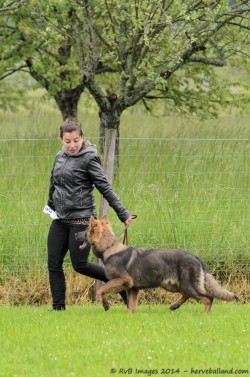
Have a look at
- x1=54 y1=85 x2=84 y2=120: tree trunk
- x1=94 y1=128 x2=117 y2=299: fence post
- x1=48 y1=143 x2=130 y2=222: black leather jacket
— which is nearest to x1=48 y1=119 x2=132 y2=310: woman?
x1=48 y1=143 x2=130 y2=222: black leather jacket

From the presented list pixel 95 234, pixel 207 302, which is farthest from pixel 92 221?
pixel 207 302

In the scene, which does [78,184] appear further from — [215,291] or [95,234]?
[215,291]

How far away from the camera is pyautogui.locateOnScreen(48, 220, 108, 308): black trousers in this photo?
944cm

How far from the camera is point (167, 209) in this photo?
38.5 ft

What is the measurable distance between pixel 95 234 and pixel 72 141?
106 cm

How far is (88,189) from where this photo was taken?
9.48m

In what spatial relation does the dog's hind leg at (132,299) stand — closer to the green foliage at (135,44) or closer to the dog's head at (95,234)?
the dog's head at (95,234)

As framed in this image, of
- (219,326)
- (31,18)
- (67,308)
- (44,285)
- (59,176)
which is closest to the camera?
(219,326)

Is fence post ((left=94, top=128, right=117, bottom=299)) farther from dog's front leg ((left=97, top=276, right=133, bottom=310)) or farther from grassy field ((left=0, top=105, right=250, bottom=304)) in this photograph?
dog's front leg ((left=97, top=276, right=133, bottom=310))

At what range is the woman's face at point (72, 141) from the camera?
9.23 metres

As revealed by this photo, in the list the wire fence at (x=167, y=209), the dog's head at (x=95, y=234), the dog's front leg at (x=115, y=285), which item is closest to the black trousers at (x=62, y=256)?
the dog's head at (x=95, y=234)

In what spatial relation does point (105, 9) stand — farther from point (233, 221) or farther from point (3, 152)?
point (233, 221)

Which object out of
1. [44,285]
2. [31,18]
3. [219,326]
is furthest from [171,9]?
[219,326]

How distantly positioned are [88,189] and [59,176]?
0.37m
